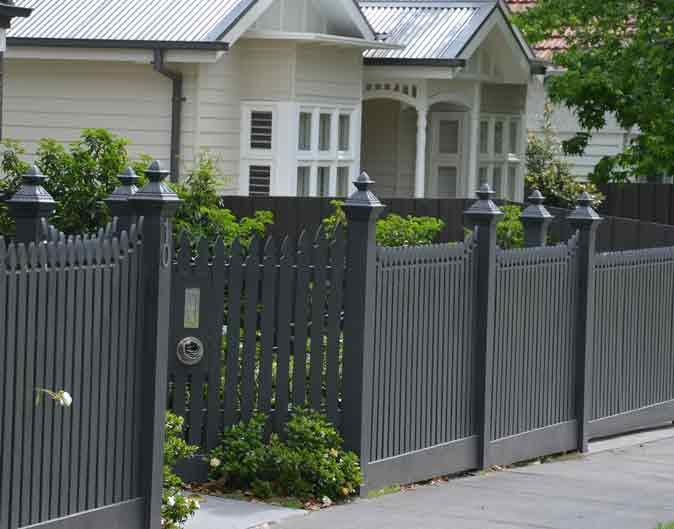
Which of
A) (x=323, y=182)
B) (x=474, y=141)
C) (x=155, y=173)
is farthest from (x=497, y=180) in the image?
(x=155, y=173)

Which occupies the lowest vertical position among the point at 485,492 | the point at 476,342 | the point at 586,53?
the point at 485,492

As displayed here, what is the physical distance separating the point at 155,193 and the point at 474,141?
632 inches

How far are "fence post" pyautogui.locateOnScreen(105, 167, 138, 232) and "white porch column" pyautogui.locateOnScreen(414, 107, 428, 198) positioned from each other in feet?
44.0

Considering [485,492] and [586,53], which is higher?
[586,53]

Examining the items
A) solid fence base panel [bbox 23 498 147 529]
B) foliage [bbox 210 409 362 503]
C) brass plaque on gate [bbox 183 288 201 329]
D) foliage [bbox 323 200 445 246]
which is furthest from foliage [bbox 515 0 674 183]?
solid fence base panel [bbox 23 498 147 529]

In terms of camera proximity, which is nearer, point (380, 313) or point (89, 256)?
point (89, 256)

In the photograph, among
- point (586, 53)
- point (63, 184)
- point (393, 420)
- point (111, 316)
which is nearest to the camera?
point (111, 316)

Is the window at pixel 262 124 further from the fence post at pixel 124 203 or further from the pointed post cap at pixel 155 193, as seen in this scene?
the pointed post cap at pixel 155 193

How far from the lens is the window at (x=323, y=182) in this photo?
20922 mm

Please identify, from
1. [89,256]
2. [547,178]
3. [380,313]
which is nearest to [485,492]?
[380,313]

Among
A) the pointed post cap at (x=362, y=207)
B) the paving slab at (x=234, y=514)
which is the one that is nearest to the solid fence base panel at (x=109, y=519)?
the paving slab at (x=234, y=514)

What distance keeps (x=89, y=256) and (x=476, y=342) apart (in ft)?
12.2

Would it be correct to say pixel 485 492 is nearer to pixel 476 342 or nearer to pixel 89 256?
pixel 476 342

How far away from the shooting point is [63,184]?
12.4m
